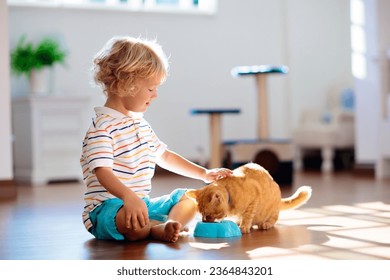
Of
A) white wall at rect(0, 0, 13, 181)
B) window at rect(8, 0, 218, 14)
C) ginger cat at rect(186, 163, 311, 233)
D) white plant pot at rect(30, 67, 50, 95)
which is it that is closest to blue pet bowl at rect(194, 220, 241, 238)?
ginger cat at rect(186, 163, 311, 233)

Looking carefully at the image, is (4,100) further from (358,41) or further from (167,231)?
(358,41)

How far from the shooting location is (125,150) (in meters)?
2.26

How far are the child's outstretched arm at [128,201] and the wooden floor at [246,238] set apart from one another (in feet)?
0.25

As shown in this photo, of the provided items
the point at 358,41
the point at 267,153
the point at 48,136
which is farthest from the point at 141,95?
the point at 358,41

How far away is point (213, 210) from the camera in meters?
2.22

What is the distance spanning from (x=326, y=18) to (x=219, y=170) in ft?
16.3

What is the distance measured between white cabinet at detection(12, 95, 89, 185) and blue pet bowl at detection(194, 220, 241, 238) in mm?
3420

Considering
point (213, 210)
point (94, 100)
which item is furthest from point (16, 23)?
point (213, 210)

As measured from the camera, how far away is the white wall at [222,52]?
603 centimetres

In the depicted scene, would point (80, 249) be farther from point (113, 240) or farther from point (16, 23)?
point (16, 23)

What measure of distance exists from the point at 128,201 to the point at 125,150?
0.24 m

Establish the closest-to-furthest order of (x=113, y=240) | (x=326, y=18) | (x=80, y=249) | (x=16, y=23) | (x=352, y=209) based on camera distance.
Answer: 1. (x=80, y=249)
2. (x=113, y=240)
3. (x=352, y=209)
4. (x=16, y=23)
5. (x=326, y=18)

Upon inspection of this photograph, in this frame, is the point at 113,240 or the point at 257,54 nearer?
the point at 113,240

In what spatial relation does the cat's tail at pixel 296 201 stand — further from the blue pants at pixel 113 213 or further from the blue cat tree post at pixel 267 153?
the blue cat tree post at pixel 267 153
